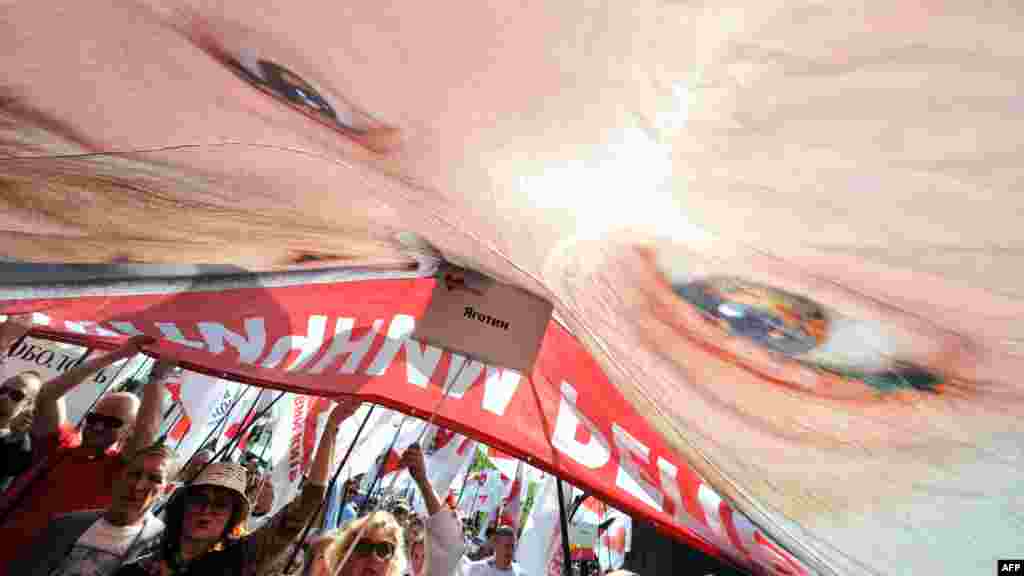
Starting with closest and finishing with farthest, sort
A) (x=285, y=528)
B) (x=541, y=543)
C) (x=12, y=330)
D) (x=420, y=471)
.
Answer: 1. (x=285, y=528)
2. (x=420, y=471)
3. (x=12, y=330)
4. (x=541, y=543)

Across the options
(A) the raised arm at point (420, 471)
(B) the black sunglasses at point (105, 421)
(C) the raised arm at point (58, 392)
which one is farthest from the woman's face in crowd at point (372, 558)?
(C) the raised arm at point (58, 392)

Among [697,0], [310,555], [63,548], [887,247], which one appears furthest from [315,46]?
[63,548]

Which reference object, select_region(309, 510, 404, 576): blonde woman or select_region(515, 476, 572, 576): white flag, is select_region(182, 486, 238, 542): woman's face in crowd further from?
select_region(515, 476, 572, 576): white flag

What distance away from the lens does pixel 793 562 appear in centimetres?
205

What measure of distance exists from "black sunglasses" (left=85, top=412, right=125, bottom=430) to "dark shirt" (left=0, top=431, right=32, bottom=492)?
0.31 m

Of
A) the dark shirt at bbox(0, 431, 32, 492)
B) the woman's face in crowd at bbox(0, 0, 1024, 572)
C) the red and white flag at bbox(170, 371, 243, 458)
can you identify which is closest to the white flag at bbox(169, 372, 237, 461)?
the red and white flag at bbox(170, 371, 243, 458)

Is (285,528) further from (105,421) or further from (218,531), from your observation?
(105,421)

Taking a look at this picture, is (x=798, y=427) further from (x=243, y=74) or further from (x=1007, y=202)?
(x=243, y=74)

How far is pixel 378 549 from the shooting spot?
Answer: 6.86 ft

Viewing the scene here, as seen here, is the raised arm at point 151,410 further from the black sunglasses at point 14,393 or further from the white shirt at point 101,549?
the black sunglasses at point 14,393

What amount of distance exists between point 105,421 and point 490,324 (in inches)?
74.0

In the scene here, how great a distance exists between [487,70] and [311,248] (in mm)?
1938

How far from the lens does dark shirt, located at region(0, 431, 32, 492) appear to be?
246 centimetres

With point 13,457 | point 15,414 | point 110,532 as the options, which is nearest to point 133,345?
point 13,457
